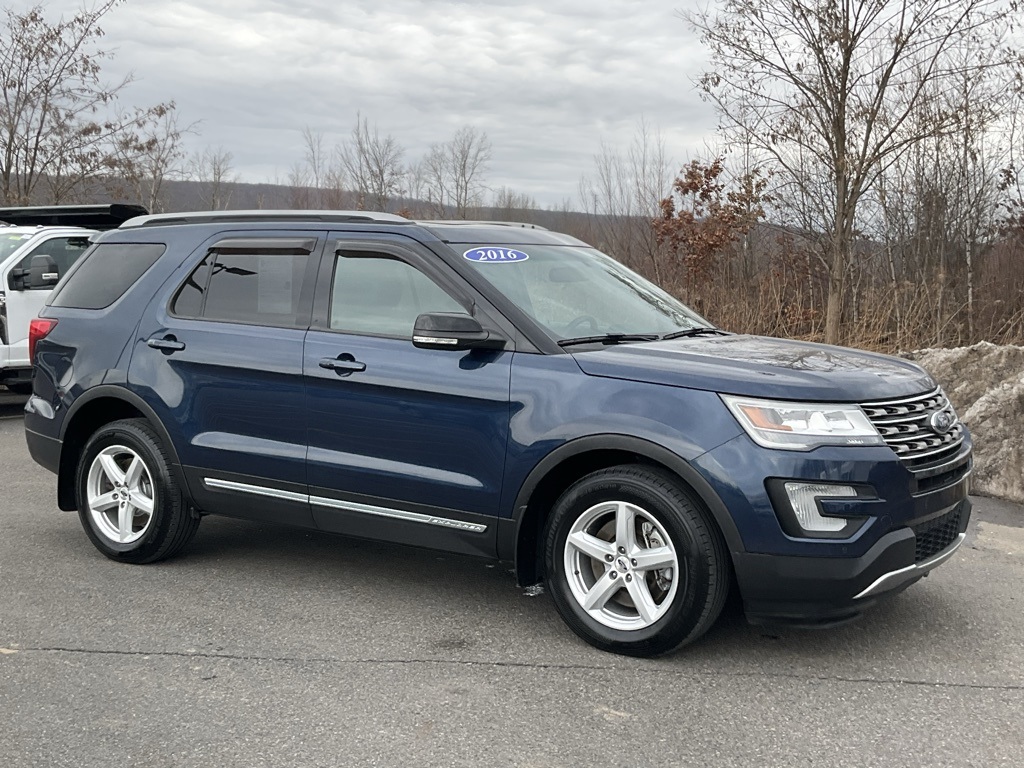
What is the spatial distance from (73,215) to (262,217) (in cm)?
733

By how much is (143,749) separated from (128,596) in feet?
5.77

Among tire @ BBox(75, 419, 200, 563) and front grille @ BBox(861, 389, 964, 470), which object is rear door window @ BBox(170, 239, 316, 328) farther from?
front grille @ BBox(861, 389, 964, 470)

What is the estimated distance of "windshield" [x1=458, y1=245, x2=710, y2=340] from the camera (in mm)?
4648

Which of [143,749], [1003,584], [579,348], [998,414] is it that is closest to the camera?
[143,749]

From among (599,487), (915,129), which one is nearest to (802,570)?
(599,487)

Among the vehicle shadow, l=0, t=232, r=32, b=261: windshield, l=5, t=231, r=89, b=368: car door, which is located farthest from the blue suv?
l=0, t=232, r=32, b=261: windshield

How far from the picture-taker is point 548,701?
373 cm

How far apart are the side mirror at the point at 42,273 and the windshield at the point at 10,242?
0.37 metres

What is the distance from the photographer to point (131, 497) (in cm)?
550

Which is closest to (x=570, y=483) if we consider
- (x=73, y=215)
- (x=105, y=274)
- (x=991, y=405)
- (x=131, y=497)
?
(x=131, y=497)

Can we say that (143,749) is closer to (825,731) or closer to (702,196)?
(825,731)

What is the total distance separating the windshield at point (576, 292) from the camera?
465 cm

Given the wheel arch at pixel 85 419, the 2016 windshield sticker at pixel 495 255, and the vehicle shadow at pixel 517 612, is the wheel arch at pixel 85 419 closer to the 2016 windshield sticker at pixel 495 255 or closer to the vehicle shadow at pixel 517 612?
the vehicle shadow at pixel 517 612

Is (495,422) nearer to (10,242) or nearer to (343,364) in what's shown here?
(343,364)
